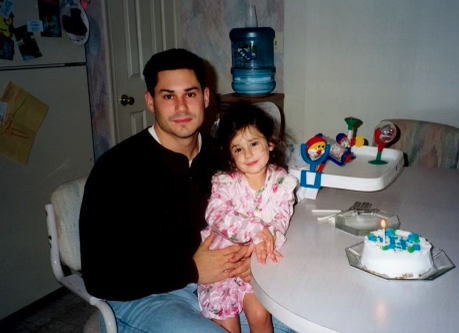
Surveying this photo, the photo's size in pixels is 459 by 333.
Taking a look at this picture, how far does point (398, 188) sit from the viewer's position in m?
1.67

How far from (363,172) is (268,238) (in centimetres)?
53

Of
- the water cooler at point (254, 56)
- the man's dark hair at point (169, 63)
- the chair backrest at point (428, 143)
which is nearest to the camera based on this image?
the man's dark hair at point (169, 63)

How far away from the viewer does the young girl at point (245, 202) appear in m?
1.29

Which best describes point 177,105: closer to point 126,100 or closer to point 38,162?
point 38,162

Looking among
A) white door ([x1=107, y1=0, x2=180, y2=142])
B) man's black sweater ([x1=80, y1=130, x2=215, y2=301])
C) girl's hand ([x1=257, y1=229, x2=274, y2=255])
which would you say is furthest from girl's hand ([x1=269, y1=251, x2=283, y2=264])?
white door ([x1=107, y1=0, x2=180, y2=142])

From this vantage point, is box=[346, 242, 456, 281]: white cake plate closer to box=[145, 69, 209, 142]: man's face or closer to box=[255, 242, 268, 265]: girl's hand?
box=[255, 242, 268, 265]: girl's hand

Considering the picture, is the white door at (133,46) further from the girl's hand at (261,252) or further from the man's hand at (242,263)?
the girl's hand at (261,252)

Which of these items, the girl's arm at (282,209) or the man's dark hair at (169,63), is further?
the man's dark hair at (169,63)

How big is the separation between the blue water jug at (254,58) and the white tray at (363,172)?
157 cm

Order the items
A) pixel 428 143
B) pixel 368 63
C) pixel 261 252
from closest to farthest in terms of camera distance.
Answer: pixel 261 252, pixel 428 143, pixel 368 63

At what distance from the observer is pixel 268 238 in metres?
1.18

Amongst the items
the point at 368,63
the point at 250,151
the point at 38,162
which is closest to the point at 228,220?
the point at 250,151

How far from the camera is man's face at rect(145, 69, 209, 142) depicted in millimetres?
1506

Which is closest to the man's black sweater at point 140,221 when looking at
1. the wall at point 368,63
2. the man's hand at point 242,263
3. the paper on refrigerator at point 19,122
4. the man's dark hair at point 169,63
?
the man's hand at point 242,263
